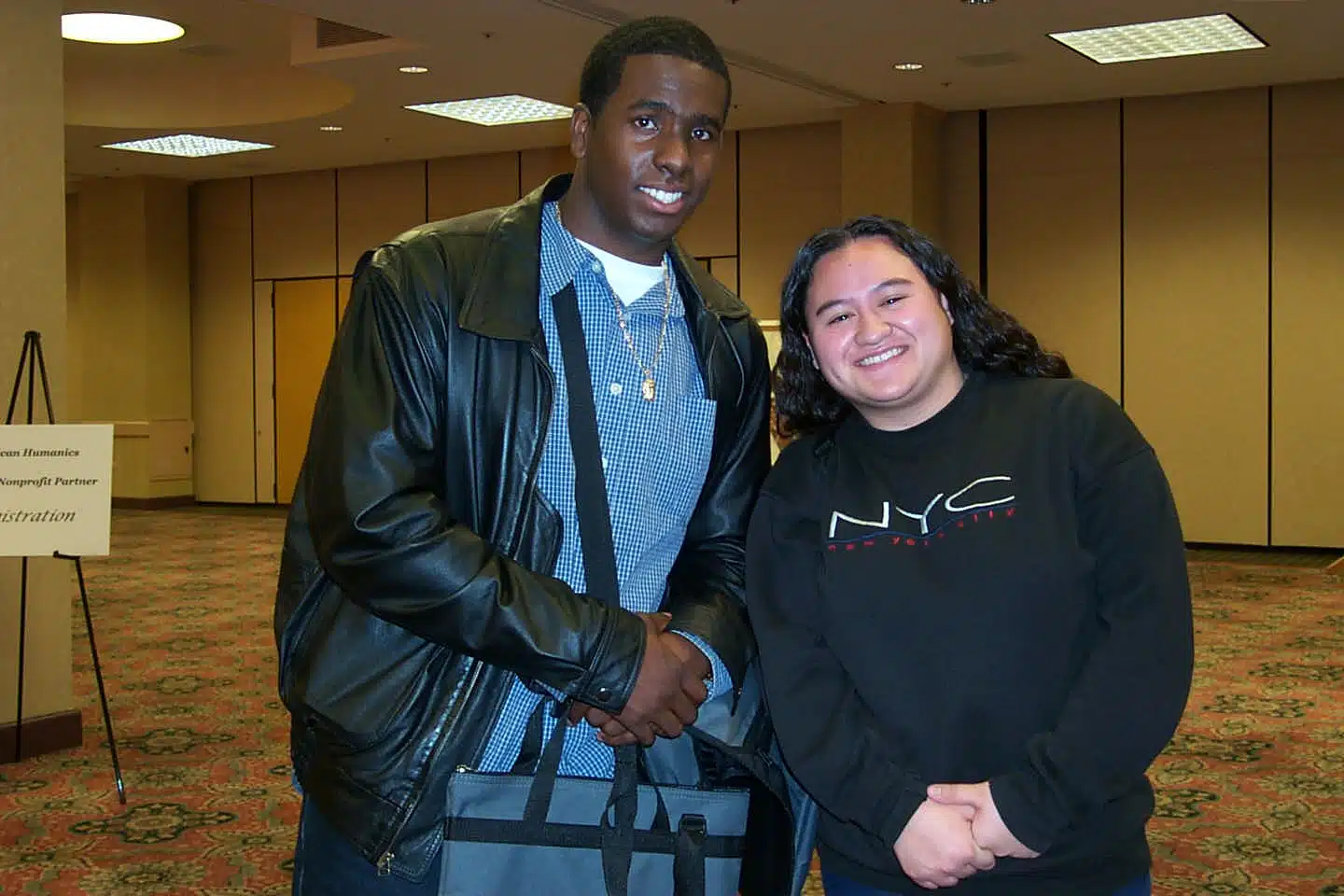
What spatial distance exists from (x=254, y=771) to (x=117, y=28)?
7.74 meters

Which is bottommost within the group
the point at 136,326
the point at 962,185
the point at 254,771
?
the point at 254,771

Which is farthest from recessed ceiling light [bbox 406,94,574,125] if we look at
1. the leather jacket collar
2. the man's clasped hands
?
the man's clasped hands

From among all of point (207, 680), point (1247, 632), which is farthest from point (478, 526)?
point (1247, 632)

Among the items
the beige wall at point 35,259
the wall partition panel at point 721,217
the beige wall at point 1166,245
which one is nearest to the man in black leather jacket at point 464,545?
the beige wall at point 35,259

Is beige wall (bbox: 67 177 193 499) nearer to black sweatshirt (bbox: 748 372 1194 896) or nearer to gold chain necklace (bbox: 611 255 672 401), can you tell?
gold chain necklace (bbox: 611 255 672 401)

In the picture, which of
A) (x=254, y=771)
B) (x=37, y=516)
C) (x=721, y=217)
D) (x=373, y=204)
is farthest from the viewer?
(x=373, y=204)

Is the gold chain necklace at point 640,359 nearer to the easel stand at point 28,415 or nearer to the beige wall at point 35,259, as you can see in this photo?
the easel stand at point 28,415

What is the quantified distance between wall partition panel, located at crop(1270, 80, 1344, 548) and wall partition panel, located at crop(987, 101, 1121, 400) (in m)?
1.36

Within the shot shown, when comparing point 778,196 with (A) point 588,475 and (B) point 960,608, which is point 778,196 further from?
(B) point 960,608

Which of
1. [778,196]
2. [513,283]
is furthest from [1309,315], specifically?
[513,283]

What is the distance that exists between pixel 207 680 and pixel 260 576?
12.5 feet

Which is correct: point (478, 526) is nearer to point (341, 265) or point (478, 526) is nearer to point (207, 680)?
point (207, 680)

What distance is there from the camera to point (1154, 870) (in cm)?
421

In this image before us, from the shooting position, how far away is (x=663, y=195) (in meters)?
1.96
